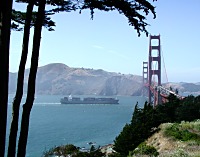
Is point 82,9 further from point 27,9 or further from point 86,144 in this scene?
point 86,144

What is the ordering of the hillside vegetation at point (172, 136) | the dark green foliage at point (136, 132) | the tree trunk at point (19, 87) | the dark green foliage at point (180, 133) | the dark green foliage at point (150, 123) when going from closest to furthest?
the tree trunk at point (19, 87) < the dark green foliage at point (180, 133) < the hillside vegetation at point (172, 136) < the dark green foliage at point (150, 123) < the dark green foliage at point (136, 132)

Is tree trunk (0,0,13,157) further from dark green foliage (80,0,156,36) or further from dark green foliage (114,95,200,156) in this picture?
dark green foliage (114,95,200,156)

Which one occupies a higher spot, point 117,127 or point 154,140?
point 154,140

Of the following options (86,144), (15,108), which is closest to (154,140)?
(15,108)

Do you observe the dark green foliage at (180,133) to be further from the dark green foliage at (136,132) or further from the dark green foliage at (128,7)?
the dark green foliage at (128,7)

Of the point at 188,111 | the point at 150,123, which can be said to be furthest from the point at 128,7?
the point at 188,111

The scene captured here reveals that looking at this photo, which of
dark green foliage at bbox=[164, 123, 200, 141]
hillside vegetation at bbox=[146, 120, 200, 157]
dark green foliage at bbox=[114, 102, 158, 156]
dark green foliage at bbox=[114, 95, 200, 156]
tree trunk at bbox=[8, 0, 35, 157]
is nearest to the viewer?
tree trunk at bbox=[8, 0, 35, 157]

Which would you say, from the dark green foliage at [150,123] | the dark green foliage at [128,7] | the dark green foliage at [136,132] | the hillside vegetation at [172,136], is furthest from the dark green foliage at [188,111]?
the dark green foliage at [128,7]

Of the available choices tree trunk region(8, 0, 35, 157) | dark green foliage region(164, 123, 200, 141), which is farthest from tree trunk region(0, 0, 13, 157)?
dark green foliage region(164, 123, 200, 141)
